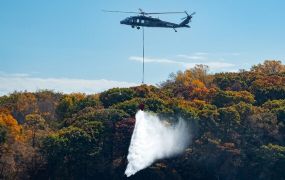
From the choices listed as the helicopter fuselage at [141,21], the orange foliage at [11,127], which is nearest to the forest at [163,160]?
the orange foliage at [11,127]

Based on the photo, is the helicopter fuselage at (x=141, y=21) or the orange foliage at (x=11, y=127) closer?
the helicopter fuselage at (x=141, y=21)

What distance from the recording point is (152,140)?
93.5m

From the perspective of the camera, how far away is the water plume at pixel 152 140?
9112cm

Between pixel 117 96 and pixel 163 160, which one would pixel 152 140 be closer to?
pixel 163 160

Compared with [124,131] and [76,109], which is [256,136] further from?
[76,109]

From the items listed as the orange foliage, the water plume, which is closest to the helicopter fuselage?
the water plume

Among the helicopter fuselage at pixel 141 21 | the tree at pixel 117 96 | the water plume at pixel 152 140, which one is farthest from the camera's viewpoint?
the tree at pixel 117 96

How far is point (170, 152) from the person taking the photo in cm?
9575

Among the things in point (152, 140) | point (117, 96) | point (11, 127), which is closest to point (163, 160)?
point (152, 140)

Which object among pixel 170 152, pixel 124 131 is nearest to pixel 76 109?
pixel 124 131

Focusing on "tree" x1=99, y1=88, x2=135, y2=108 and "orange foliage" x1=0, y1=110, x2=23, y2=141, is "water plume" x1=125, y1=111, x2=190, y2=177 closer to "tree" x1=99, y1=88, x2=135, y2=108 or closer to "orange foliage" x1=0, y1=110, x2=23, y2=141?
"tree" x1=99, y1=88, x2=135, y2=108

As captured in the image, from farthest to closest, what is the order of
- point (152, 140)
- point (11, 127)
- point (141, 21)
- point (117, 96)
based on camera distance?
point (117, 96) → point (11, 127) → point (152, 140) → point (141, 21)

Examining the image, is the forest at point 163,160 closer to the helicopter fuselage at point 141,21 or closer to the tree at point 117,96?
the tree at point 117,96

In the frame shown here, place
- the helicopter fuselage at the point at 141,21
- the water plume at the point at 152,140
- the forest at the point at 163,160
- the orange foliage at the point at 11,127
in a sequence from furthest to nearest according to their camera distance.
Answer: the orange foliage at the point at 11,127, the forest at the point at 163,160, the water plume at the point at 152,140, the helicopter fuselage at the point at 141,21
